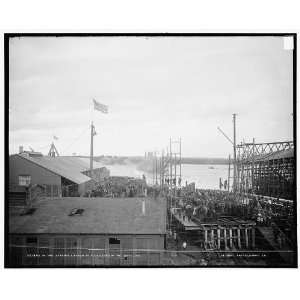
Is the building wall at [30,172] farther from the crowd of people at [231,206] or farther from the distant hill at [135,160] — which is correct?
the crowd of people at [231,206]

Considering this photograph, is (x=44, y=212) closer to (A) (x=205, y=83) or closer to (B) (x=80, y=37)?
(B) (x=80, y=37)

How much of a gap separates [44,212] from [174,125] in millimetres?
1629

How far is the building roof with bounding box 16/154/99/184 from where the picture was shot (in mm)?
3160

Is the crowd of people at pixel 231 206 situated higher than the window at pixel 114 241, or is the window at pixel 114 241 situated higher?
the crowd of people at pixel 231 206

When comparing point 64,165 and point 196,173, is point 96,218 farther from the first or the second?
point 196,173

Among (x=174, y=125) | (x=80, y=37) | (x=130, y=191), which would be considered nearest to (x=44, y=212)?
(x=130, y=191)

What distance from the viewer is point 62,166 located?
3.19m

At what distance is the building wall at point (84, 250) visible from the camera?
10.3 feet

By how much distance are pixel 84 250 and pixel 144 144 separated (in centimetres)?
127

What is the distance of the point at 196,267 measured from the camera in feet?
10.4

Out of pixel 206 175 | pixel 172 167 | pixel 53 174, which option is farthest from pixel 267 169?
pixel 53 174

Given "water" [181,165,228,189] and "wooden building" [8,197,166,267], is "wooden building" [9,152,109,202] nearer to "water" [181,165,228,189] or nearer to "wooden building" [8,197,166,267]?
"wooden building" [8,197,166,267]

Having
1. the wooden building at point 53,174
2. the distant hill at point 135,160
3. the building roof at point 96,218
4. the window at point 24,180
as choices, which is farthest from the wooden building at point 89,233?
the distant hill at point 135,160

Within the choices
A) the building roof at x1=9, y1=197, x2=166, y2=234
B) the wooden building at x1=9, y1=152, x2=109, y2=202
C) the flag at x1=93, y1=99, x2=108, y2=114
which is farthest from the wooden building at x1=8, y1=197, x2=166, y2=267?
the flag at x1=93, y1=99, x2=108, y2=114
